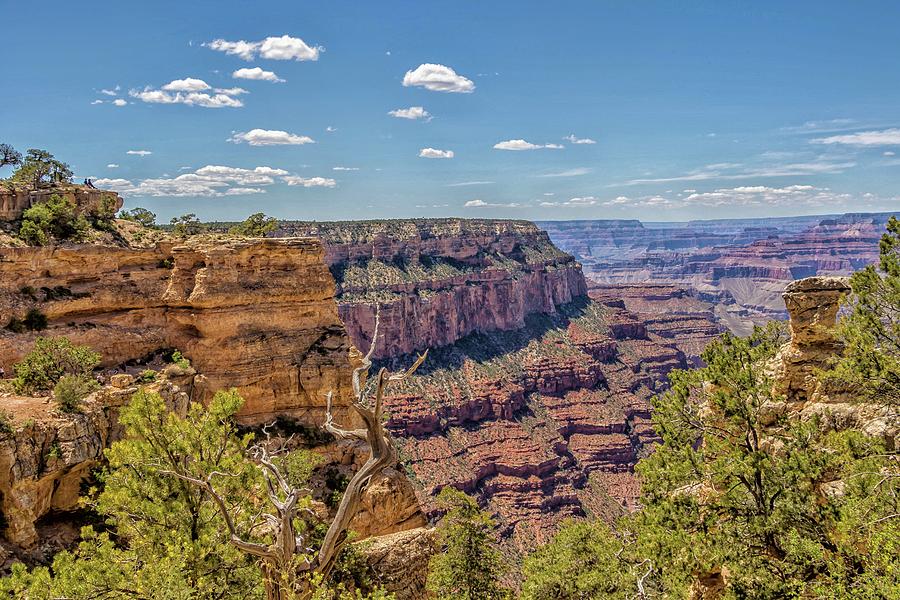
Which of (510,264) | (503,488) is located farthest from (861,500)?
(510,264)

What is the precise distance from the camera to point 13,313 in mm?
32531

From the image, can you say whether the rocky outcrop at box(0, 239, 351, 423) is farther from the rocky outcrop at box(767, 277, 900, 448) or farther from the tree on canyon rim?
the rocky outcrop at box(767, 277, 900, 448)

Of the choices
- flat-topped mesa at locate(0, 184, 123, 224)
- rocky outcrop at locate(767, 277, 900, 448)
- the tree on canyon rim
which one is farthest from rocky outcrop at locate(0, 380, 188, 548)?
rocky outcrop at locate(767, 277, 900, 448)

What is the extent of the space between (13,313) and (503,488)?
7581cm

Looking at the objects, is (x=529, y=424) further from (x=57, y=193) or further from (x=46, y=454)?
(x=46, y=454)

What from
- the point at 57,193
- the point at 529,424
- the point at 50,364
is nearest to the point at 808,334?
the point at 50,364

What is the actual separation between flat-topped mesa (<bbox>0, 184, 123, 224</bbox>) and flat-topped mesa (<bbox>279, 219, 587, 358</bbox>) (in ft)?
249

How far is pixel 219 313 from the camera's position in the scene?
37.9 m

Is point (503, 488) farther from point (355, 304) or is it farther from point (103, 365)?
point (103, 365)

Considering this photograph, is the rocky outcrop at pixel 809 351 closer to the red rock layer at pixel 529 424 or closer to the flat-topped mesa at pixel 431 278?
the red rock layer at pixel 529 424

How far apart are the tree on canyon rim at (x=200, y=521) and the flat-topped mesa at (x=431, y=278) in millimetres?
96862

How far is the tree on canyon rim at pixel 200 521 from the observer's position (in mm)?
12969

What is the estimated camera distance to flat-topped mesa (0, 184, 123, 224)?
35.2 meters

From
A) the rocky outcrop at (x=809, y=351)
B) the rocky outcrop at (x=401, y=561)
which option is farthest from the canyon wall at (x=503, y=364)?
the rocky outcrop at (x=809, y=351)
